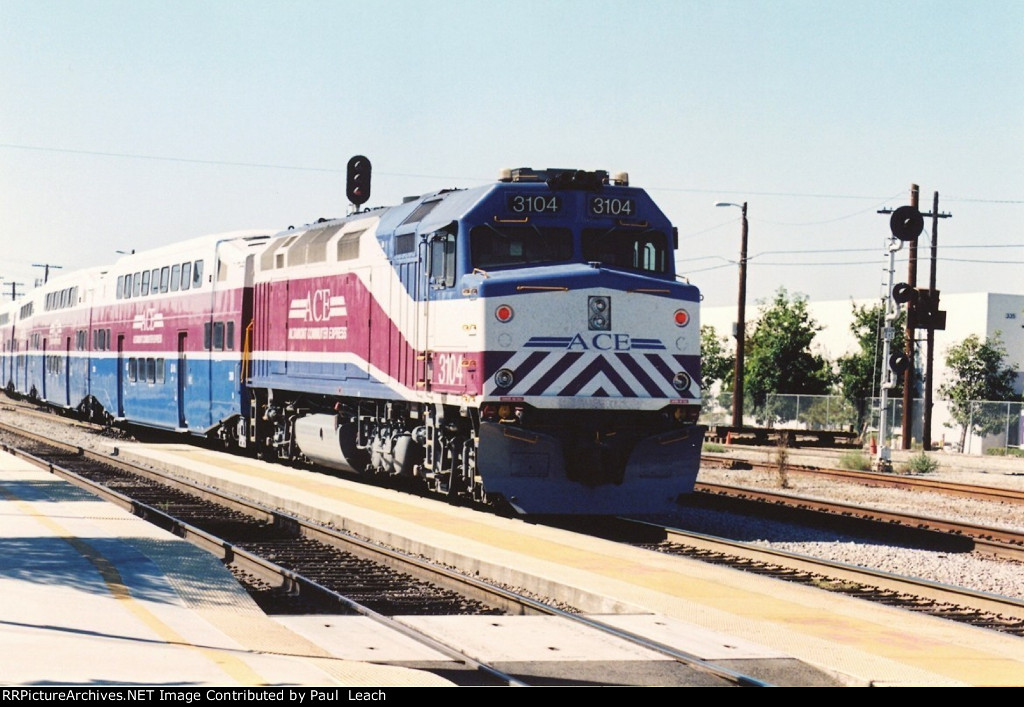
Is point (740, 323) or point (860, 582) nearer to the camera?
point (860, 582)

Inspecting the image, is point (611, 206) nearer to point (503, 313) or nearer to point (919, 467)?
point (503, 313)

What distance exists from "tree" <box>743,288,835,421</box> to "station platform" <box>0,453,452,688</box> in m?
53.9

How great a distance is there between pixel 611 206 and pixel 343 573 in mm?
6446

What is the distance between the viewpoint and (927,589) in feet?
41.9

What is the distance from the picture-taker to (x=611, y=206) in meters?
17.7

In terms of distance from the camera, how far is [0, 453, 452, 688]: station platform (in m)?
7.68

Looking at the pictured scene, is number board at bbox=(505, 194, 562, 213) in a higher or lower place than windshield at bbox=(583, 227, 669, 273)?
higher

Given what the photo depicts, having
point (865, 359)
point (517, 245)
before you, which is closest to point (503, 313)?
point (517, 245)

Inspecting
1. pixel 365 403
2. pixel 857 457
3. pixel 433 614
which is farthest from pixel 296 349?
pixel 857 457

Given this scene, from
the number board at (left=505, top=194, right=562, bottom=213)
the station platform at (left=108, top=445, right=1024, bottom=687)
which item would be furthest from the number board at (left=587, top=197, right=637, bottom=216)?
the station platform at (left=108, top=445, right=1024, bottom=687)

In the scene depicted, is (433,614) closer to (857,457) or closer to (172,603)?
(172,603)

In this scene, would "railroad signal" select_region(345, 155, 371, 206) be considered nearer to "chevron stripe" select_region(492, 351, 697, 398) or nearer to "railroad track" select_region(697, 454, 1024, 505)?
"railroad track" select_region(697, 454, 1024, 505)

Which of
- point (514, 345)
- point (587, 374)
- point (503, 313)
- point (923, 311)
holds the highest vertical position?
point (923, 311)

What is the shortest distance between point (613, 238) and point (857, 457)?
53.8ft
